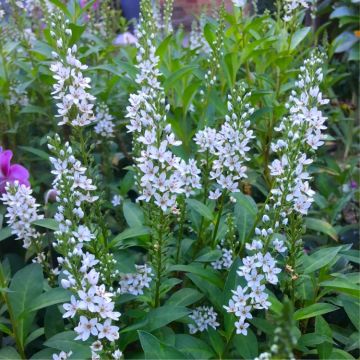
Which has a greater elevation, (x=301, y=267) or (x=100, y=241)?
(x=100, y=241)

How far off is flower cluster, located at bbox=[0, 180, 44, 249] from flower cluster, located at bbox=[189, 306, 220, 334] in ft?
1.84

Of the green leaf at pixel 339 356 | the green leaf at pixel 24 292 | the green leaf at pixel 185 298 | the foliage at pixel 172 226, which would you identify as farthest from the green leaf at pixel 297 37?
the green leaf at pixel 24 292

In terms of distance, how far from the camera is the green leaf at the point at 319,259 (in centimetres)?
162

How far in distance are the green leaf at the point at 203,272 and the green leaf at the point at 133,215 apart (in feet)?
0.78

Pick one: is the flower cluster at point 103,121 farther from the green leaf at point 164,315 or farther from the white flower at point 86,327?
the white flower at point 86,327

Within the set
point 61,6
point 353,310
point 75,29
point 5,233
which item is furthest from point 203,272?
point 61,6

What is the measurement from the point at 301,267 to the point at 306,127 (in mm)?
481

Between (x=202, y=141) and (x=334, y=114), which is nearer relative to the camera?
(x=202, y=141)

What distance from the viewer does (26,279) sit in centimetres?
168

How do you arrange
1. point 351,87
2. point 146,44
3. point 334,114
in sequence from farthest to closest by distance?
point 351,87, point 334,114, point 146,44

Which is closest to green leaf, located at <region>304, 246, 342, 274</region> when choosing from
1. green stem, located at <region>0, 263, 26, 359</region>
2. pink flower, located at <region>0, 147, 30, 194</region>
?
green stem, located at <region>0, 263, 26, 359</region>

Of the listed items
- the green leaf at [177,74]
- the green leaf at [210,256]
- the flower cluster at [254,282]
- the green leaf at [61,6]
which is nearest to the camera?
the flower cluster at [254,282]

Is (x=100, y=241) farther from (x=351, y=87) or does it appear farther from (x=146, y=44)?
(x=351, y=87)

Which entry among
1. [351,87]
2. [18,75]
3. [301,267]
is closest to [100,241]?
[301,267]
